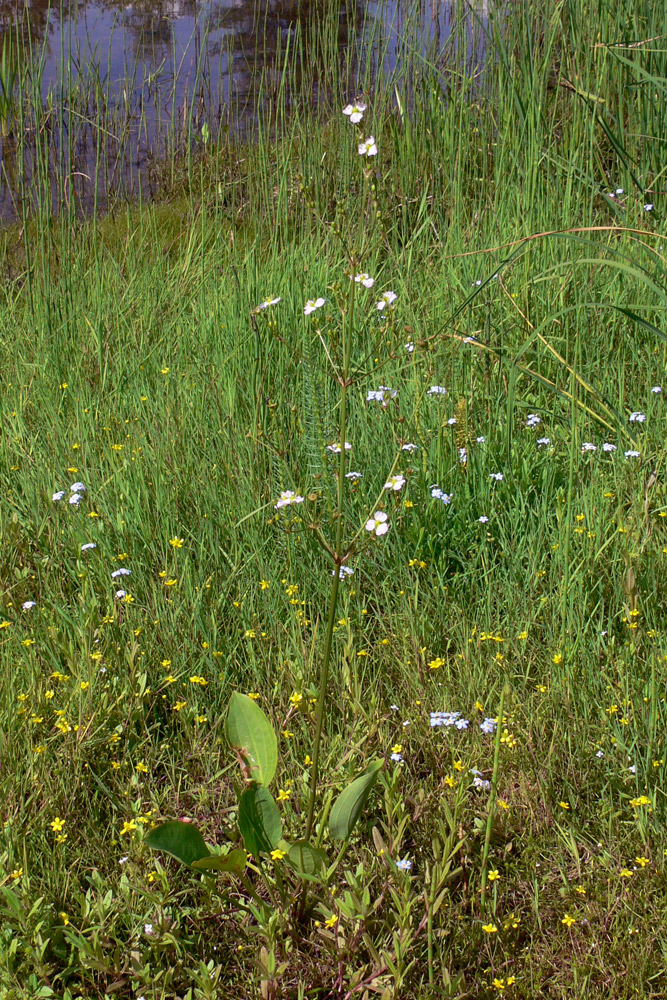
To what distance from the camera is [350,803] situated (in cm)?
125

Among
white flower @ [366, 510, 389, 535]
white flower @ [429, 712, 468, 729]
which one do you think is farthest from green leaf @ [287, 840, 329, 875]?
white flower @ [366, 510, 389, 535]

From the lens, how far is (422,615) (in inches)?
68.5

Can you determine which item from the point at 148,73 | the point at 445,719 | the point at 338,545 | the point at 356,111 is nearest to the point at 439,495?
the point at 445,719

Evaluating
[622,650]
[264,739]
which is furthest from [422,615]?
[264,739]

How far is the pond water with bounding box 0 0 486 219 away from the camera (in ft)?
11.1

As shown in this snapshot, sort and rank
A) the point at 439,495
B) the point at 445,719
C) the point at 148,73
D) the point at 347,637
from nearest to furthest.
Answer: the point at 445,719 < the point at 347,637 < the point at 439,495 < the point at 148,73

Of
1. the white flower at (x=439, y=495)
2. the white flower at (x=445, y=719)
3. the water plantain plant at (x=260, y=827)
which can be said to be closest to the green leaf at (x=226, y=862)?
the water plantain plant at (x=260, y=827)

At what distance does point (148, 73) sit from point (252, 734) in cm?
725

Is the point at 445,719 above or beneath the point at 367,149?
beneath

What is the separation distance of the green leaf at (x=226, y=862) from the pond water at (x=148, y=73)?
2288 mm

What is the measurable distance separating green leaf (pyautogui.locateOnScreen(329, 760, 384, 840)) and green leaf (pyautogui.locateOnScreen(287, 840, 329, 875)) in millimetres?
40

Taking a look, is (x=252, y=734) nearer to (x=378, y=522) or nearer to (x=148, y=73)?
(x=378, y=522)

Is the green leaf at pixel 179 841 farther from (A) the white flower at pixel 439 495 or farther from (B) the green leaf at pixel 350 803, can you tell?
(A) the white flower at pixel 439 495

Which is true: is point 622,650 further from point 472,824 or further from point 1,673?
point 1,673
